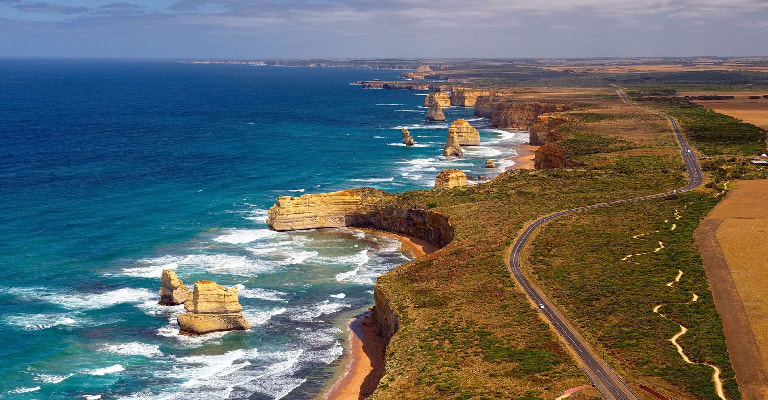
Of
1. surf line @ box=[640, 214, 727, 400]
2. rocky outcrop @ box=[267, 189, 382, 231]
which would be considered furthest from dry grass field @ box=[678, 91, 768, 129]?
surf line @ box=[640, 214, 727, 400]

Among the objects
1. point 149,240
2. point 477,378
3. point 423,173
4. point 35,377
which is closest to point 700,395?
point 477,378

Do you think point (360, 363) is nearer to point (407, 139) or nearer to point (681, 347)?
point (681, 347)

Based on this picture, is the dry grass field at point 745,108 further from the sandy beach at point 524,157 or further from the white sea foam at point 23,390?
the white sea foam at point 23,390

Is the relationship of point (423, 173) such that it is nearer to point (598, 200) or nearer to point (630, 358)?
point (598, 200)

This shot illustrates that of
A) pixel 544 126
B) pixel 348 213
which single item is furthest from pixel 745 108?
pixel 348 213

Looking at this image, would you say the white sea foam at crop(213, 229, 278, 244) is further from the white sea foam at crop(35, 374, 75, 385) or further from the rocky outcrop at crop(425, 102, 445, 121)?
the rocky outcrop at crop(425, 102, 445, 121)

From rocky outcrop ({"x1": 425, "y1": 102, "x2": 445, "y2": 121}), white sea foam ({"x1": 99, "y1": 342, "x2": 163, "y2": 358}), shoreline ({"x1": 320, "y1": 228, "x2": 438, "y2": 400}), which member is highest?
rocky outcrop ({"x1": 425, "y1": 102, "x2": 445, "y2": 121})

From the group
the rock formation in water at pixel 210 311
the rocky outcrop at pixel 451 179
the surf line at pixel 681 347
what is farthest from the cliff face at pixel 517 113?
the rock formation in water at pixel 210 311
